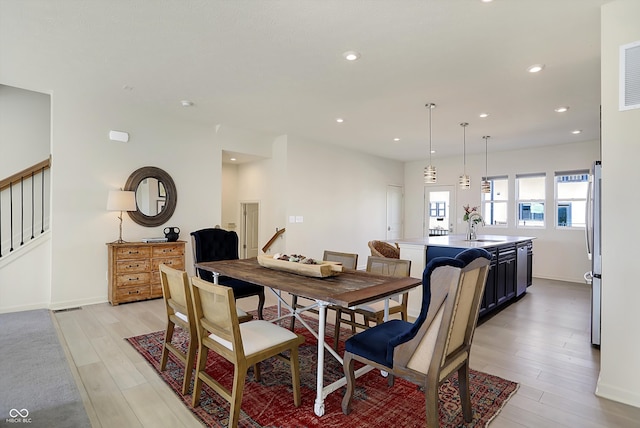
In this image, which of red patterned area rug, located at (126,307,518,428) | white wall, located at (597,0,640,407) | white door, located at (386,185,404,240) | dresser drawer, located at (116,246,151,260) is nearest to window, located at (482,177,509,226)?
white door, located at (386,185,404,240)

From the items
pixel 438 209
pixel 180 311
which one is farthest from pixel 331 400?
pixel 438 209

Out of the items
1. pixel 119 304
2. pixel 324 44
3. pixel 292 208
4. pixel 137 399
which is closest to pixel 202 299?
pixel 137 399

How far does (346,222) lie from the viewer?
7430 mm

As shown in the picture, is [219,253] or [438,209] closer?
[219,253]

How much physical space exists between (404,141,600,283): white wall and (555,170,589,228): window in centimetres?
13

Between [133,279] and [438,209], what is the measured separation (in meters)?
7.02

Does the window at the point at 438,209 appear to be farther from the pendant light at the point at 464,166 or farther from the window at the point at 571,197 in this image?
the window at the point at 571,197

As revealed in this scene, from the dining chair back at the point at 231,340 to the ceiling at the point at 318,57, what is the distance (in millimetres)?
2037

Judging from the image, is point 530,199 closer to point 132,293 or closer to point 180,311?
point 180,311

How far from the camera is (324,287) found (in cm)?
220

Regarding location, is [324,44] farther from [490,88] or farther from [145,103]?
[145,103]

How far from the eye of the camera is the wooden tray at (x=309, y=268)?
2486 millimetres

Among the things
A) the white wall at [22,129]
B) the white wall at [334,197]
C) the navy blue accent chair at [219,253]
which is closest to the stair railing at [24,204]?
the white wall at [22,129]

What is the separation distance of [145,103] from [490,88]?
4.44m
